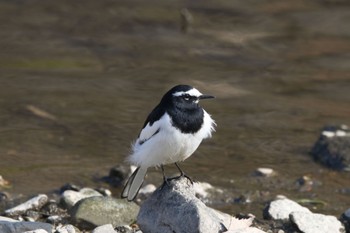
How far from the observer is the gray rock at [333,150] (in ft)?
33.9

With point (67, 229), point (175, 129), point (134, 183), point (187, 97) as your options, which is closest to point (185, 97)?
point (187, 97)

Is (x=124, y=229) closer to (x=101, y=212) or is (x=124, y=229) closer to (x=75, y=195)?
(x=101, y=212)

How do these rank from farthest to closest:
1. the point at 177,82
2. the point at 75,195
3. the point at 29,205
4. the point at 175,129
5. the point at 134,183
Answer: the point at 177,82 → the point at 75,195 → the point at 29,205 → the point at 134,183 → the point at 175,129

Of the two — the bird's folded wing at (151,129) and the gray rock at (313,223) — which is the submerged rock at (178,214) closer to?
the bird's folded wing at (151,129)

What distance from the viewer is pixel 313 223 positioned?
797 centimetres

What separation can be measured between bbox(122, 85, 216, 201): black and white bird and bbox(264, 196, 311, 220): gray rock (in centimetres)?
129

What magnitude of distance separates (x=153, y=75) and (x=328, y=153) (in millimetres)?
3569

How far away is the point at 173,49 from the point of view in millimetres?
14602

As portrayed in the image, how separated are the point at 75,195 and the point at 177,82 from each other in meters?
4.38

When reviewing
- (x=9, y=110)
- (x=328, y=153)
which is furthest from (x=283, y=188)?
(x=9, y=110)

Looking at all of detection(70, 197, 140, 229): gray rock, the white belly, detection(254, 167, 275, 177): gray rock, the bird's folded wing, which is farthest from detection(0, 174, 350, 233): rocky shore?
detection(254, 167, 275, 177): gray rock

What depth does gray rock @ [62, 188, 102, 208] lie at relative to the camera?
28.5 feet

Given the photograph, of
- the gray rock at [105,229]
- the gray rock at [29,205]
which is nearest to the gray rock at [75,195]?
the gray rock at [29,205]

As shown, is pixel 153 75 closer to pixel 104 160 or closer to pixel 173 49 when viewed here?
pixel 173 49
